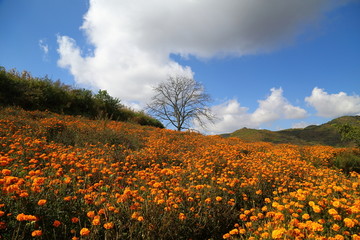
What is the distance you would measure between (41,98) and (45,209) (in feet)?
46.0

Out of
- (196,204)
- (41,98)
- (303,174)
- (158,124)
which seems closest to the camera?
(196,204)

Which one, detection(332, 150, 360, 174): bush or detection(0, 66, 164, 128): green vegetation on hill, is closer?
detection(332, 150, 360, 174): bush

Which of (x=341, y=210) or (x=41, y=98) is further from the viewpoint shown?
(x=41, y=98)

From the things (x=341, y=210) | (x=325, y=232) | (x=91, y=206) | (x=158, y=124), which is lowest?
(x=325, y=232)

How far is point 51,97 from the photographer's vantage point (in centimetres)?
1502

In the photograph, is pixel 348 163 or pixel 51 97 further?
pixel 51 97

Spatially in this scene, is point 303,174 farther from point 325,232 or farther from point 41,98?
point 41,98

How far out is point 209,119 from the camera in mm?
29672

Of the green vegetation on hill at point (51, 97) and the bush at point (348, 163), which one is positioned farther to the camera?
the green vegetation on hill at point (51, 97)

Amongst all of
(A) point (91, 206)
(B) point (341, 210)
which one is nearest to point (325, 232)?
(B) point (341, 210)

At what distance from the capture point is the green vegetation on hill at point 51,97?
13125mm

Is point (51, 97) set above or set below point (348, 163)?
above

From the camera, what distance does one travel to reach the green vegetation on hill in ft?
43.1

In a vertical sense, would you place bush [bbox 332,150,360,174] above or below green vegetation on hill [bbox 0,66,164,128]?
below
